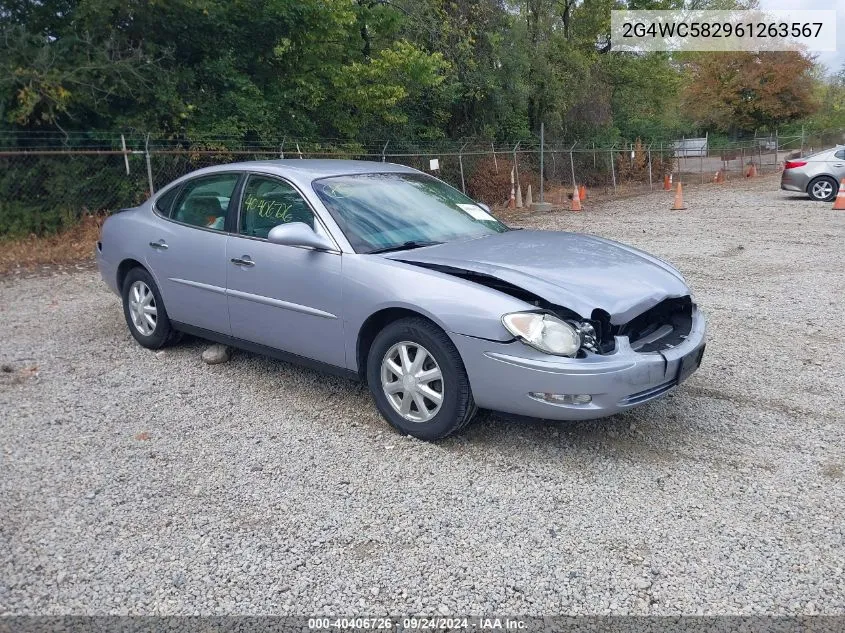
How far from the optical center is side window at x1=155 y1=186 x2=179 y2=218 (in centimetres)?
575

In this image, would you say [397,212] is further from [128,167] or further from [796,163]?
[796,163]

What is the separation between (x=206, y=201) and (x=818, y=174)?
18.2 m

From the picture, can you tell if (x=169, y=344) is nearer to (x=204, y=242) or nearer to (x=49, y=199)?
(x=204, y=242)

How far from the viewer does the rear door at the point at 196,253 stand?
5.12 metres

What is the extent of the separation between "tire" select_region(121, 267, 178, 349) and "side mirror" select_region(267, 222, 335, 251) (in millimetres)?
1827

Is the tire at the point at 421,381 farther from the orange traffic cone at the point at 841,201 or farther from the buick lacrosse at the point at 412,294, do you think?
the orange traffic cone at the point at 841,201

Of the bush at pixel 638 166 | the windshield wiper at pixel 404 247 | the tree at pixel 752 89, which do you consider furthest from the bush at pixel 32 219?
the tree at pixel 752 89

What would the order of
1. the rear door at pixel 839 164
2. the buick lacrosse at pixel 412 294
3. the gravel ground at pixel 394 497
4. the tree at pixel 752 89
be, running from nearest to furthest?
the gravel ground at pixel 394 497, the buick lacrosse at pixel 412 294, the rear door at pixel 839 164, the tree at pixel 752 89

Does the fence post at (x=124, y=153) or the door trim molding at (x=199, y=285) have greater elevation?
the fence post at (x=124, y=153)

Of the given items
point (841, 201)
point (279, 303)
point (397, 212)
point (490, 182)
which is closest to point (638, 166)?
point (490, 182)

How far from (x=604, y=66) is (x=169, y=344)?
34.9 meters

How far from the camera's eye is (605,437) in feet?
13.7

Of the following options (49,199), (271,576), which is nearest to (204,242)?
(271,576)

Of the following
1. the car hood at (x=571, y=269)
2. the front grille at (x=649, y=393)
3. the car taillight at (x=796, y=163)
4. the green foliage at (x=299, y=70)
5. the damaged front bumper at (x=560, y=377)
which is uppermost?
the green foliage at (x=299, y=70)
